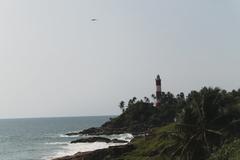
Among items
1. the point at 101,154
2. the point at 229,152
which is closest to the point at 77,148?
the point at 101,154

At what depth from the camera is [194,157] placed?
2090 inches

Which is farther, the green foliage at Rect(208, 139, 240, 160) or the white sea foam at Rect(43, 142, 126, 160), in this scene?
the white sea foam at Rect(43, 142, 126, 160)

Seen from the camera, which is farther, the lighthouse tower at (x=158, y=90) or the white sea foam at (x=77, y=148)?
the lighthouse tower at (x=158, y=90)

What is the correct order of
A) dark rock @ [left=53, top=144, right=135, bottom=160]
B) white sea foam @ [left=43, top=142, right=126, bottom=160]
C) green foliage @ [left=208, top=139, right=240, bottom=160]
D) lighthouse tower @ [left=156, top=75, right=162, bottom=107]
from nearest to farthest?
green foliage @ [left=208, top=139, right=240, bottom=160], dark rock @ [left=53, top=144, right=135, bottom=160], white sea foam @ [left=43, top=142, right=126, bottom=160], lighthouse tower @ [left=156, top=75, right=162, bottom=107]

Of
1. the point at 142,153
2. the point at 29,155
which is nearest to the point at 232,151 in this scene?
the point at 142,153

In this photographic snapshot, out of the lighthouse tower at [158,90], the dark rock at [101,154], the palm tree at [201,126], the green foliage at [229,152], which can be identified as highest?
the lighthouse tower at [158,90]

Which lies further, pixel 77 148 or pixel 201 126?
pixel 77 148

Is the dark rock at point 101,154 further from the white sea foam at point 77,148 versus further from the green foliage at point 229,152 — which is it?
the green foliage at point 229,152

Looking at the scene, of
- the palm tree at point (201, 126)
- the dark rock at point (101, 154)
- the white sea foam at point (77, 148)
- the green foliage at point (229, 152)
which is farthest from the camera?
the white sea foam at point (77, 148)

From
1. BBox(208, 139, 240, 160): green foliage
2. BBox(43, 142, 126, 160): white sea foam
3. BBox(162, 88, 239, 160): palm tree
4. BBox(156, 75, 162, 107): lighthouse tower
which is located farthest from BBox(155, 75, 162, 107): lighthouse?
BBox(208, 139, 240, 160): green foliage

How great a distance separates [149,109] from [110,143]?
177ft

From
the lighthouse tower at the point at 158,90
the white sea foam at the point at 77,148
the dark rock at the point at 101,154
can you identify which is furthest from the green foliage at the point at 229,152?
the lighthouse tower at the point at 158,90

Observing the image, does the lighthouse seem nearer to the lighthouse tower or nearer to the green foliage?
the lighthouse tower

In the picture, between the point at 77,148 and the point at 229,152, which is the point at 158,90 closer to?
the point at 77,148
